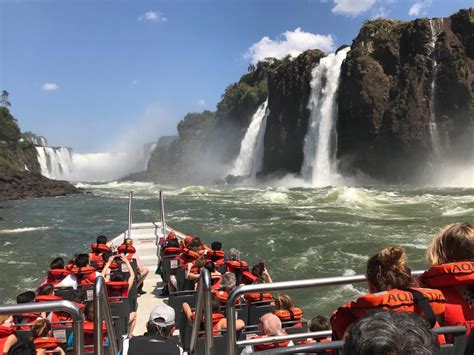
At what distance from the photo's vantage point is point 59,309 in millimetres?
2535

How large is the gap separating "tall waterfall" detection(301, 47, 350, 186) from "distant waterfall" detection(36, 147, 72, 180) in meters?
54.9

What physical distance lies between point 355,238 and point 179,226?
356 inches

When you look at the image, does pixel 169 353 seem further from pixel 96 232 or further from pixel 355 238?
pixel 96 232

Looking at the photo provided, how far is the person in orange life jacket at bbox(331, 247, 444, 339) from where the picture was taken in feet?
7.21

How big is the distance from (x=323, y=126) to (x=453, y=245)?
46328 mm

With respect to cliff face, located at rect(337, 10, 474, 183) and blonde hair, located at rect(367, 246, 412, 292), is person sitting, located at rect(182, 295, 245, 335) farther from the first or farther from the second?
cliff face, located at rect(337, 10, 474, 183)

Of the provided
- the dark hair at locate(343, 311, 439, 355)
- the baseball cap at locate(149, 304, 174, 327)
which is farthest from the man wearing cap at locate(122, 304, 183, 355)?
the dark hair at locate(343, 311, 439, 355)

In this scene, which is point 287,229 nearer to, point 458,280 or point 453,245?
point 453,245

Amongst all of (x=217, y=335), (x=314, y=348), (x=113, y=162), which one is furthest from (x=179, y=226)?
(x=113, y=162)

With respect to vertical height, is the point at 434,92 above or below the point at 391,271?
above

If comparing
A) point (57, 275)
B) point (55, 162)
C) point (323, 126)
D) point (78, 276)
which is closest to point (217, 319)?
point (78, 276)

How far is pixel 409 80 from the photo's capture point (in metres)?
42.8

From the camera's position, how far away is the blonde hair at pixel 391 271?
2402 mm

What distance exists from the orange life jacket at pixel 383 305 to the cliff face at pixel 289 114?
4995 cm
